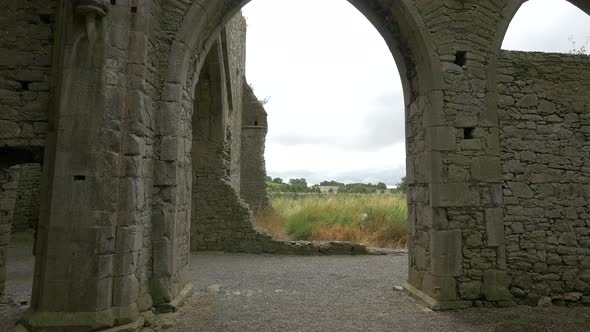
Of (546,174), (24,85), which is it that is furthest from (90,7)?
(546,174)

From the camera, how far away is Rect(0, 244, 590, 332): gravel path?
4031 mm

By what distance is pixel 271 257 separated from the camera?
8602 millimetres

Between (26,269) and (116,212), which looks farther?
(26,269)

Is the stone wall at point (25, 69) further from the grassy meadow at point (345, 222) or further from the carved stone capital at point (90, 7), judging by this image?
the grassy meadow at point (345, 222)

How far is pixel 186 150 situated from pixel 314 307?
274cm

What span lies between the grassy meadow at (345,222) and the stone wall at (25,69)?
22.7 feet

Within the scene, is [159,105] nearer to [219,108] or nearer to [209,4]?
[209,4]

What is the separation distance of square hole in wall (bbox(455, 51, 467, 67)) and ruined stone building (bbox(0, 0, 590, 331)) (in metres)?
0.03

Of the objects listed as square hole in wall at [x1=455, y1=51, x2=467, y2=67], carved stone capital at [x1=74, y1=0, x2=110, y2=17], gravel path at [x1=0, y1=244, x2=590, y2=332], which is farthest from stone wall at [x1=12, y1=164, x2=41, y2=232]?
square hole in wall at [x1=455, y1=51, x2=467, y2=67]

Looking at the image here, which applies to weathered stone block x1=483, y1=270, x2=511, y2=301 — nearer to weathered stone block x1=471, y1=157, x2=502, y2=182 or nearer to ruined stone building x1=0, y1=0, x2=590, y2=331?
ruined stone building x1=0, y1=0, x2=590, y2=331

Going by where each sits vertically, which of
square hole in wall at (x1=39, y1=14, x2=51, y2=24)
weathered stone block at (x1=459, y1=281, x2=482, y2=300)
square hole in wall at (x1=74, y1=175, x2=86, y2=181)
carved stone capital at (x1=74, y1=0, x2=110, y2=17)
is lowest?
weathered stone block at (x1=459, y1=281, x2=482, y2=300)

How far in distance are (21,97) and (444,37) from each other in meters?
5.32

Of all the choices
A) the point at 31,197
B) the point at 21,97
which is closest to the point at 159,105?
the point at 21,97

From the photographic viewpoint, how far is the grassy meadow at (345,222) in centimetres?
1053
